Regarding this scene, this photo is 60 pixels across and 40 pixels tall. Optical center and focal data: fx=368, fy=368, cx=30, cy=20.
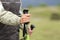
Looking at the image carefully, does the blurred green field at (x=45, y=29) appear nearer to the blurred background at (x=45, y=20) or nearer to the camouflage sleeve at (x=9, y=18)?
the blurred background at (x=45, y=20)

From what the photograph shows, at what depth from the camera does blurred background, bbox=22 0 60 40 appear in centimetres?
1119

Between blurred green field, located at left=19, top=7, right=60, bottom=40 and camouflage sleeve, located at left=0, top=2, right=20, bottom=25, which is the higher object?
camouflage sleeve, located at left=0, top=2, right=20, bottom=25

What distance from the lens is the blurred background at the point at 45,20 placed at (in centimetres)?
1119

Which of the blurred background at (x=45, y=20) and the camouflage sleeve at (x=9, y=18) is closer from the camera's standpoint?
the camouflage sleeve at (x=9, y=18)

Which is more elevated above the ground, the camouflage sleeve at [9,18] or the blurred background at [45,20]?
the camouflage sleeve at [9,18]

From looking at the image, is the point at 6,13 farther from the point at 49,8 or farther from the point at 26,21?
the point at 49,8

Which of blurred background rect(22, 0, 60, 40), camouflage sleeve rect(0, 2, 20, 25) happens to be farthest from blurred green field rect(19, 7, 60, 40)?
camouflage sleeve rect(0, 2, 20, 25)

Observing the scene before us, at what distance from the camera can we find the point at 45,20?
1507 centimetres

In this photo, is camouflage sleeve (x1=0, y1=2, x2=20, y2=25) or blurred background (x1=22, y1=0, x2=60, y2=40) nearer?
camouflage sleeve (x1=0, y1=2, x2=20, y2=25)

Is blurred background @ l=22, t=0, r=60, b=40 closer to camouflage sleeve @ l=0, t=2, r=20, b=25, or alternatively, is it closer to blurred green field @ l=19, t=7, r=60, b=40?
blurred green field @ l=19, t=7, r=60, b=40

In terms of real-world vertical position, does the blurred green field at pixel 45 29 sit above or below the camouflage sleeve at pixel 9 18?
below

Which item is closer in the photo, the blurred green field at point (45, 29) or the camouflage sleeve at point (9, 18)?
the camouflage sleeve at point (9, 18)

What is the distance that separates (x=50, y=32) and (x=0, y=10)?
861 centimetres

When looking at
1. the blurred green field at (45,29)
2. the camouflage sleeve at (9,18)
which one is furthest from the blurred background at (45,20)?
the camouflage sleeve at (9,18)
